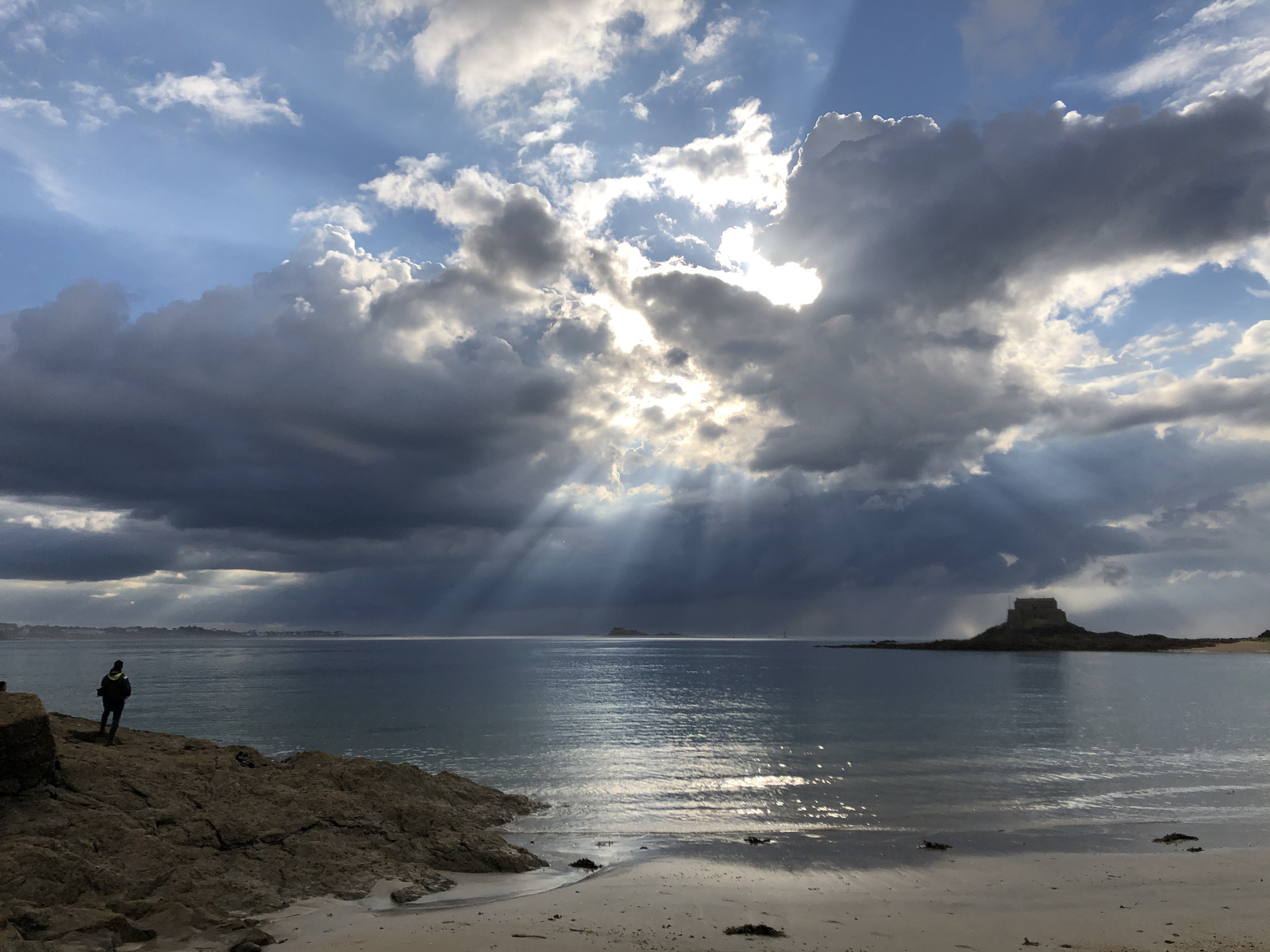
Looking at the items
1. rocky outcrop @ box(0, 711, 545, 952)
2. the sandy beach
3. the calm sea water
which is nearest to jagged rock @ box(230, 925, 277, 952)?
the sandy beach

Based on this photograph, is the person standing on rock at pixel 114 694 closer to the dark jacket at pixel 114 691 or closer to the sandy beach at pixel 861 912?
the dark jacket at pixel 114 691

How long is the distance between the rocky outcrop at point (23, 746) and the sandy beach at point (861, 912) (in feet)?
24.3

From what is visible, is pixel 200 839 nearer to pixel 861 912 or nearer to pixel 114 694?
pixel 114 694

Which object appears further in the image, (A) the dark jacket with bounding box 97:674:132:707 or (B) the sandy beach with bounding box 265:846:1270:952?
(A) the dark jacket with bounding box 97:674:132:707

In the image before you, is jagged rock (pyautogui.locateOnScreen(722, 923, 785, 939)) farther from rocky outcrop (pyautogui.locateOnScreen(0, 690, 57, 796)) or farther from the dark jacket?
the dark jacket

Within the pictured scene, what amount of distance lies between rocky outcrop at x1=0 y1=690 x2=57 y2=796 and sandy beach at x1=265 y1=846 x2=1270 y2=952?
740 cm

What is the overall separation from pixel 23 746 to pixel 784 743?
129 ft

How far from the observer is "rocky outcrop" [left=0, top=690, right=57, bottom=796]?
51.5ft

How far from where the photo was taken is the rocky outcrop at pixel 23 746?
51.5 feet

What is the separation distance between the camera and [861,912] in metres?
16.2

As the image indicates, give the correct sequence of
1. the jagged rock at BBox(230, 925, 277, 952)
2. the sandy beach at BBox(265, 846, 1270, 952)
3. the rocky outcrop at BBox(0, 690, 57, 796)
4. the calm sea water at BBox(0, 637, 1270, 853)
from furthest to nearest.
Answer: the calm sea water at BBox(0, 637, 1270, 853) → the rocky outcrop at BBox(0, 690, 57, 796) → the sandy beach at BBox(265, 846, 1270, 952) → the jagged rock at BBox(230, 925, 277, 952)

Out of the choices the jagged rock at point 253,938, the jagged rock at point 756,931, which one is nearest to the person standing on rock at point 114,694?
the jagged rock at point 253,938

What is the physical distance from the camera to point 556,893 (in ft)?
56.1

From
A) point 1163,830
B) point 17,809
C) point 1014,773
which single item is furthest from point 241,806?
point 1014,773
